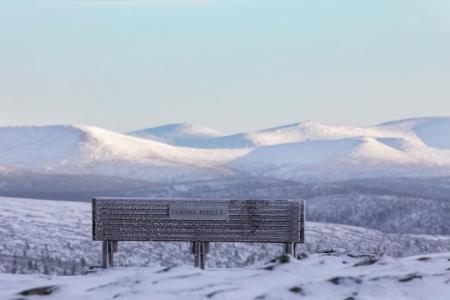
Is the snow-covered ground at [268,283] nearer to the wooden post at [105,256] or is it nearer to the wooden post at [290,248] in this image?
the wooden post at [105,256]

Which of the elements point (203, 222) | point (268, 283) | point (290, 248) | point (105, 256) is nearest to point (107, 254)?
point (105, 256)

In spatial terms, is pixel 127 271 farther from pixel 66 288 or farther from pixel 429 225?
pixel 429 225

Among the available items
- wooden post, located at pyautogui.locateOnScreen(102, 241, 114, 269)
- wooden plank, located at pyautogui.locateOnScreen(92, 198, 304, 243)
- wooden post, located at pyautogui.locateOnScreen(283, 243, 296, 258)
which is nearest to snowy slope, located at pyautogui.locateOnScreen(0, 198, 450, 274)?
wooden post, located at pyautogui.locateOnScreen(283, 243, 296, 258)

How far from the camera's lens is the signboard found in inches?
982

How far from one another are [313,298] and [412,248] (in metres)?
113

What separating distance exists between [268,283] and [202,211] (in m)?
6.58

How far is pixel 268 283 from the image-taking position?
731 inches

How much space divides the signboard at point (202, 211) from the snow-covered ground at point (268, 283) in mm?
4419

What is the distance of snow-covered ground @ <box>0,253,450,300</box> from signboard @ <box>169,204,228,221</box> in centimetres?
442

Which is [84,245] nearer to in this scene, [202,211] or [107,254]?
[107,254]

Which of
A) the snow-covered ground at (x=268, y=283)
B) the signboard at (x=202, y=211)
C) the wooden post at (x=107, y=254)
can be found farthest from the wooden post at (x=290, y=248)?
the snow-covered ground at (x=268, y=283)

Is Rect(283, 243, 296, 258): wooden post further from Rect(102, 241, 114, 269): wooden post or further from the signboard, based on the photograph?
Rect(102, 241, 114, 269): wooden post

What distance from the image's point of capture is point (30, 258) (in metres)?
91.8

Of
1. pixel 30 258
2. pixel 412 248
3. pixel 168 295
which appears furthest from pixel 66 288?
pixel 412 248
